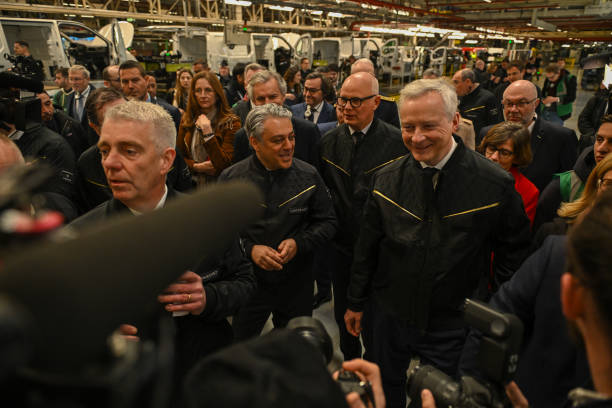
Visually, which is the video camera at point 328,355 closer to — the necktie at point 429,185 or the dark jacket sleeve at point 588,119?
the necktie at point 429,185

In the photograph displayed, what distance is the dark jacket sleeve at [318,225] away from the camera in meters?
2.17

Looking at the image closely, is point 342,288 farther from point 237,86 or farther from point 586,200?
point 237,86

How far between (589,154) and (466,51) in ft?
64.9

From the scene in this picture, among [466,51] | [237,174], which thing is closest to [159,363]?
[237,174]

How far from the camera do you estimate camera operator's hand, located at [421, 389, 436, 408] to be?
2.90 feet

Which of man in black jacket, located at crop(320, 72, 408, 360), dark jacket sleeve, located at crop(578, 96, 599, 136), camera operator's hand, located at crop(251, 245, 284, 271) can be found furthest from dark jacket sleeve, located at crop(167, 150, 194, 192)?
dark jacket sleeve, located at crop(578, 96, 599, 136)

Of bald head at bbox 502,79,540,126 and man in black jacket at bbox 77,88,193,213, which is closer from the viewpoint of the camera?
man in black jacket at bbox 77,88,193,213

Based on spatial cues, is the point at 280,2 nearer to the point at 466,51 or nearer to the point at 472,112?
the point at 472,112

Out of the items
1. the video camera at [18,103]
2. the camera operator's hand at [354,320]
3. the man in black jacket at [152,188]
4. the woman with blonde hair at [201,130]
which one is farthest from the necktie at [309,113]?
the man in black jacket at [152,188]

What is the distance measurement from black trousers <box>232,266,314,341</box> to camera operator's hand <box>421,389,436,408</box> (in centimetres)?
139

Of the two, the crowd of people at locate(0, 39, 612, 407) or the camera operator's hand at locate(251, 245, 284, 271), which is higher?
the crowd of people at locate(0, 39, 612, 407)

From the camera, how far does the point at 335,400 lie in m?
0.48

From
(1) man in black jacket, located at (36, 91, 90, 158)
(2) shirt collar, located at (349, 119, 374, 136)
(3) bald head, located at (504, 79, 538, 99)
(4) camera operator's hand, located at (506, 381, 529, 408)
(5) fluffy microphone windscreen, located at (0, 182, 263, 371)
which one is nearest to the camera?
(5) fluffy microphone windscreen, located at (0, 182, 263, 371)

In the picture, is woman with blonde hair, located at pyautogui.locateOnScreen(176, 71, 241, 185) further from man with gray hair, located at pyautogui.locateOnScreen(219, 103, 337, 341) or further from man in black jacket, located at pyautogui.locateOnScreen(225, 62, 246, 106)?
man in black jacket, located at pyautogui.locateOnScreen(225, 62, 246, 106)
